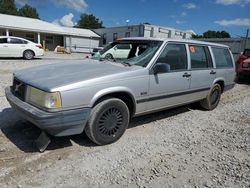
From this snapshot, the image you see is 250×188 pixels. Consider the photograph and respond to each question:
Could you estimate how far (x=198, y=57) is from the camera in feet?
18.2

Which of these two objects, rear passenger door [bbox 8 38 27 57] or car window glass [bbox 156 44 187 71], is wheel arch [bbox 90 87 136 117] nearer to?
car window glass [bbox 156 44 187 71]

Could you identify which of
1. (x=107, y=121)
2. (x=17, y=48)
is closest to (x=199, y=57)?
(x=107, y=121)

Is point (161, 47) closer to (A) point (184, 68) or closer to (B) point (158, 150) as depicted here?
(A) point (184, 68)

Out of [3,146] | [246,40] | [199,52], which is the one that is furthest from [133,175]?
[246,40]

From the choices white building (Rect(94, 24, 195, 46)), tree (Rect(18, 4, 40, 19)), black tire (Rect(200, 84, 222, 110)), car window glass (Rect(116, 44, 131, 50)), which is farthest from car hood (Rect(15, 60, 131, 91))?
tree (Rect(18, 4, 40, 19))

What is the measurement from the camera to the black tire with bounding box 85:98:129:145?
148 inches

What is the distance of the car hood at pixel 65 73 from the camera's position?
3.48m

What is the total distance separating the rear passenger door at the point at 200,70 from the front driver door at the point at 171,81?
0.24 m

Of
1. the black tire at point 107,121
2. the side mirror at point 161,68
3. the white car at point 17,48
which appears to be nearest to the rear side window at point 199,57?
the side mirror at point 161,68

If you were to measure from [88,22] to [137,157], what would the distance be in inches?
3204

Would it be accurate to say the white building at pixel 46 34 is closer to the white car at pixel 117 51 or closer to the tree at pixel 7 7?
the white car at pixel 117 51

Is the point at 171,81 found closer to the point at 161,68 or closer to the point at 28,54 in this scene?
the point at 161,68

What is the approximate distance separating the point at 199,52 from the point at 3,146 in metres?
4.32

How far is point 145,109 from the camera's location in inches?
176
